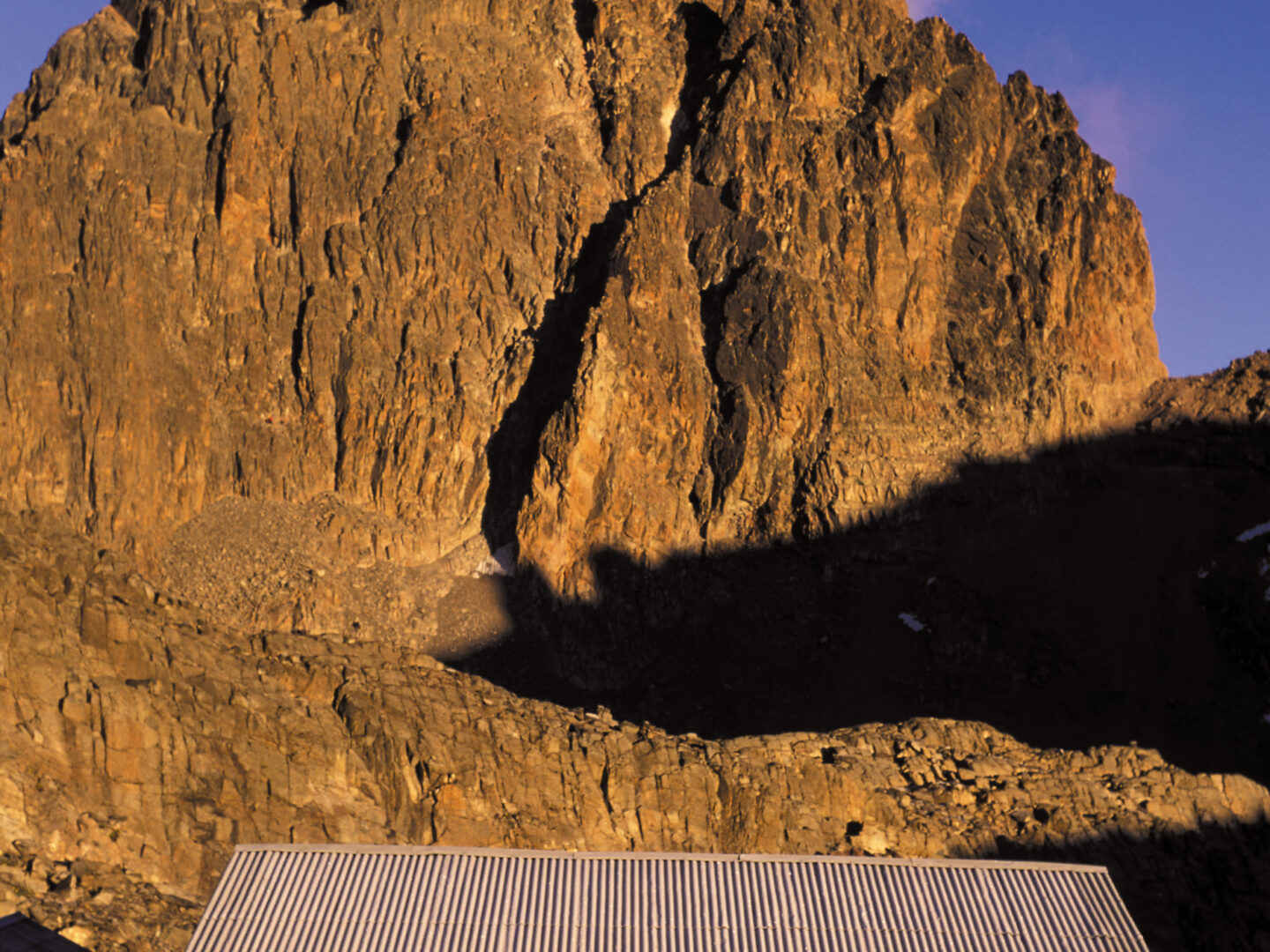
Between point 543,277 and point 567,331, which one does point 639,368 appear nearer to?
point 567,331

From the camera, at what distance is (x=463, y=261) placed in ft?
309

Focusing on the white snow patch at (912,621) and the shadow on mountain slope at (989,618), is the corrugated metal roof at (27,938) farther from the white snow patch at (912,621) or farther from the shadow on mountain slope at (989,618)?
the white snow patch at (912,621)

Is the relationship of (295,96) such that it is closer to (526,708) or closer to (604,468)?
(604,468)

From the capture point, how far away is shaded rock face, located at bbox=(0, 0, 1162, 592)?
85.1 m

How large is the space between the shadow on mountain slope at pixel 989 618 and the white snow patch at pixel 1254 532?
0.31 metres

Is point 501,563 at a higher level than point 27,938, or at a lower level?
higher

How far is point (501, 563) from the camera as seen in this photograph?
86562 mm

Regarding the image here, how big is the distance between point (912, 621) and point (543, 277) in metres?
33.9

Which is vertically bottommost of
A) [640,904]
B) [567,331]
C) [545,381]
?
[640,904]

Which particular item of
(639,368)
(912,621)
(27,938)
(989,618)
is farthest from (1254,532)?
(27,938)

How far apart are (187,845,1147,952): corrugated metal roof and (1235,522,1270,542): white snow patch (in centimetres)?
5662

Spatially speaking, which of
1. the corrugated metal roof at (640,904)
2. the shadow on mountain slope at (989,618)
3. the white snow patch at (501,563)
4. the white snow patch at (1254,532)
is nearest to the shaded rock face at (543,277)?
the white snow patch at (501,563)

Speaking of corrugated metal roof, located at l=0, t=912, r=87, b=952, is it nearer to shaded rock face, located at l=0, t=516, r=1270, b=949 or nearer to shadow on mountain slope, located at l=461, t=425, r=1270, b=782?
shaded rock face, located at l=0, t=516, r=1270, b=949

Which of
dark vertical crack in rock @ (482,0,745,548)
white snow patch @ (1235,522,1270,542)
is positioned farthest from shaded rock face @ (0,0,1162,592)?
white snow patch @ (1235,522,1270,542)
